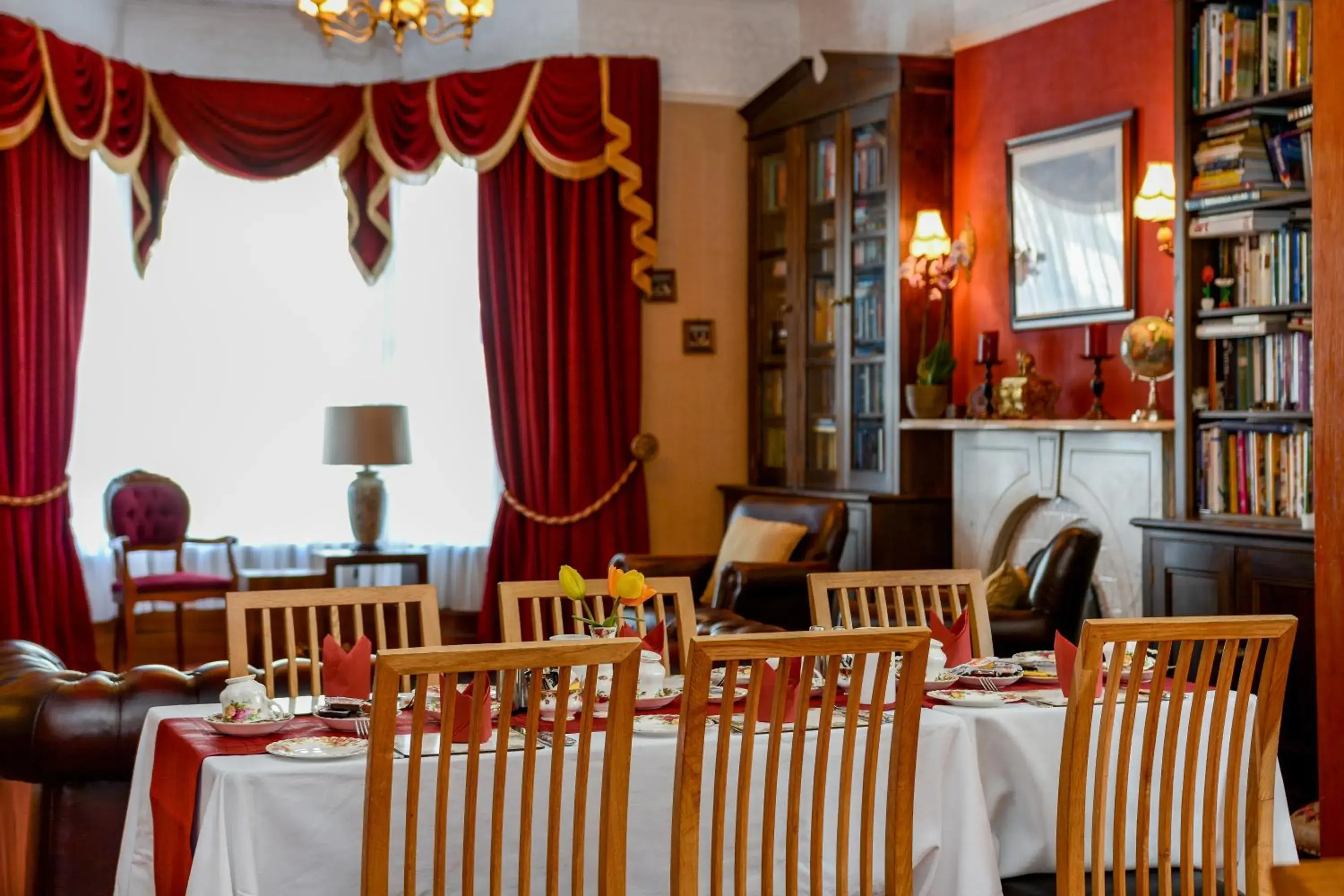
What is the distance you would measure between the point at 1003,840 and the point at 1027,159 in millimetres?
4453

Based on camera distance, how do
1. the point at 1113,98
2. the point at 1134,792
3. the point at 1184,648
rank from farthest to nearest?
the point at 1113,98, the point at 1134,792, the point at 1184,648

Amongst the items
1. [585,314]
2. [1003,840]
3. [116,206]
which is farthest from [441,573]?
[1003,840]

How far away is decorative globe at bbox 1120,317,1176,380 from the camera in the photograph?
232 inches

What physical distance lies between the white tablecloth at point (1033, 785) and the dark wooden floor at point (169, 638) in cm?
552

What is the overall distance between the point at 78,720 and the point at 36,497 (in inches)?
180

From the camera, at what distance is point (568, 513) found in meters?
8.20

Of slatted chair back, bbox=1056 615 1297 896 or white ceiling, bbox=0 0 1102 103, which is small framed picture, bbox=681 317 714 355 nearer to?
white ceiling, bbox=0 0 1102 103

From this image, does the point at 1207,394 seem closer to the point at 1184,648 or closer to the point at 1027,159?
the point at 1027,159

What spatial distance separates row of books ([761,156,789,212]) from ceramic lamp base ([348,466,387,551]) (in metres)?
2.48

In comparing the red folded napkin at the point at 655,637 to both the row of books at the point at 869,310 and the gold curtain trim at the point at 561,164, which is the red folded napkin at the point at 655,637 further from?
the gold curtain trim at the point at 561,164

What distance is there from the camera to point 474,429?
8523 mm

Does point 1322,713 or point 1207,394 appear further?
point 1207,394

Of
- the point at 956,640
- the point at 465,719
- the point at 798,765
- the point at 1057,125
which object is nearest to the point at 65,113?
the point at 1057,125

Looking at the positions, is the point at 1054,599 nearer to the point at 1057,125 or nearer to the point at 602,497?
the point at 1057,125
